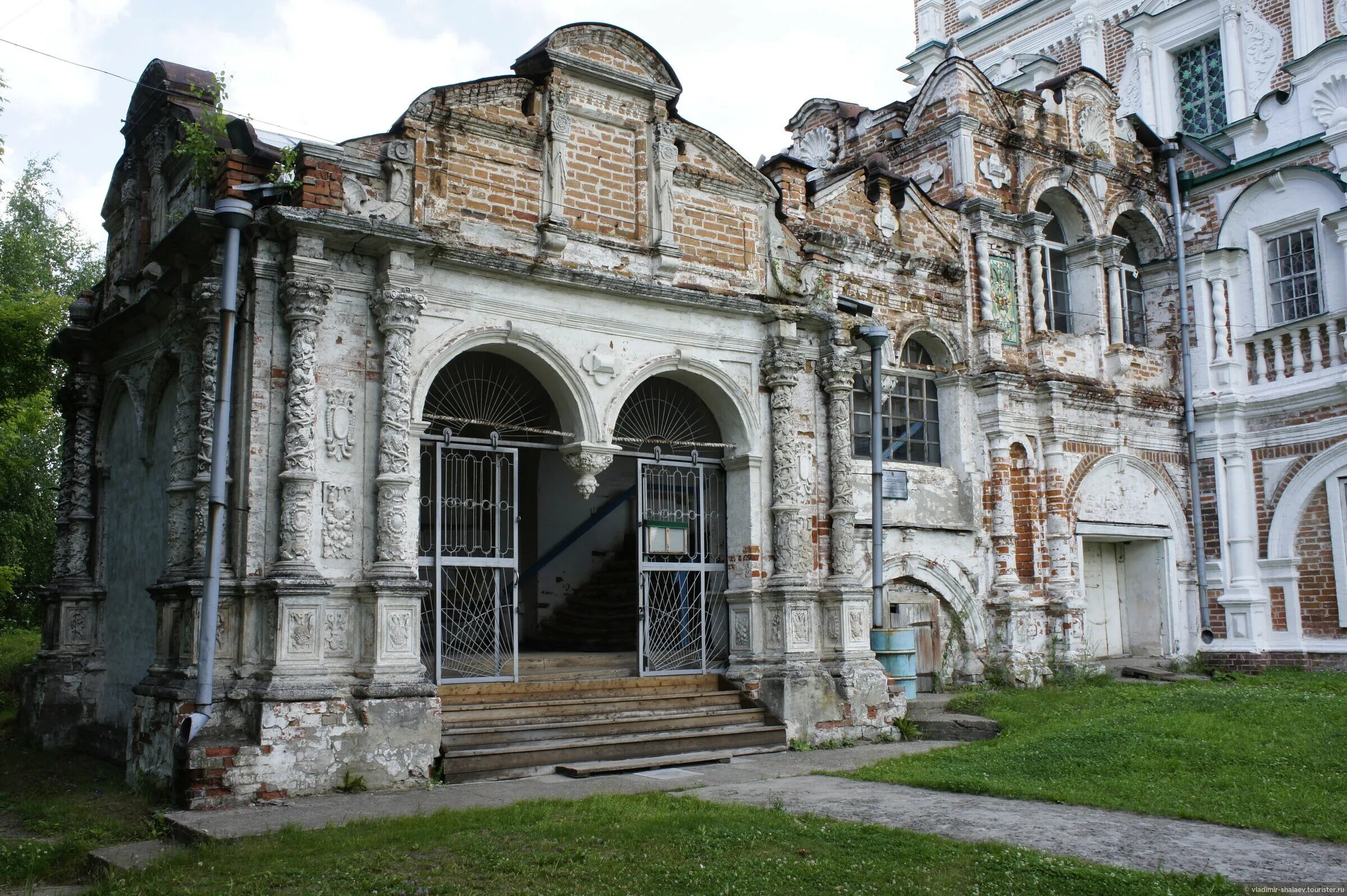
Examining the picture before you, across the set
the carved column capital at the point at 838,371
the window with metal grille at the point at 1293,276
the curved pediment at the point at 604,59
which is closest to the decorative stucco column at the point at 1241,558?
the window with metal grille at the point at 1293,276

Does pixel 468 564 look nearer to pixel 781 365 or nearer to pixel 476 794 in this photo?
pixel 476 794

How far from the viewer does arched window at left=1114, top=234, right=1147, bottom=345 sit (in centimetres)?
1677

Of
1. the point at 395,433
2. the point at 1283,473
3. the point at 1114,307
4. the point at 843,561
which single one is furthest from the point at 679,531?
the point at 1283,473

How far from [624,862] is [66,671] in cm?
786

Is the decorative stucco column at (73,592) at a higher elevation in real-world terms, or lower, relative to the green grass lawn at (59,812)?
higher

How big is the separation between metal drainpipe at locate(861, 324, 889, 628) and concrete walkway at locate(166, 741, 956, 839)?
216 centimetres

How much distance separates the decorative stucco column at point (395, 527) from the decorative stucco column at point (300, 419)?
1.62 ft

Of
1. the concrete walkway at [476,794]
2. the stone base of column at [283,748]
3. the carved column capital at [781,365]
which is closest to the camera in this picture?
the concrete walkway at [476,794]

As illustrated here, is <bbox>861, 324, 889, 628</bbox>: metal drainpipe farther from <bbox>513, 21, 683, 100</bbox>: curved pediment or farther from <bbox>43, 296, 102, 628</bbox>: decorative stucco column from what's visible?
<bbox>43, 296, 102, 628</bbox>: decorative stucco column

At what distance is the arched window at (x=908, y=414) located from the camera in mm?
13773

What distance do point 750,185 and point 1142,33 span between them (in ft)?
40.3

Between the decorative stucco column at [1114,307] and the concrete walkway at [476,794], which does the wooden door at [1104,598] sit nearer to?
the decorative stucco column at [1114,307]

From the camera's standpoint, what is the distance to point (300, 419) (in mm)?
8820

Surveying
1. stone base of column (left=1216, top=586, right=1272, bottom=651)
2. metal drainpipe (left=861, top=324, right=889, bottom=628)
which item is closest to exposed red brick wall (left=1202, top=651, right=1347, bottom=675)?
stone base of column (left=1216, top=586, right=1272, bottom=651)
